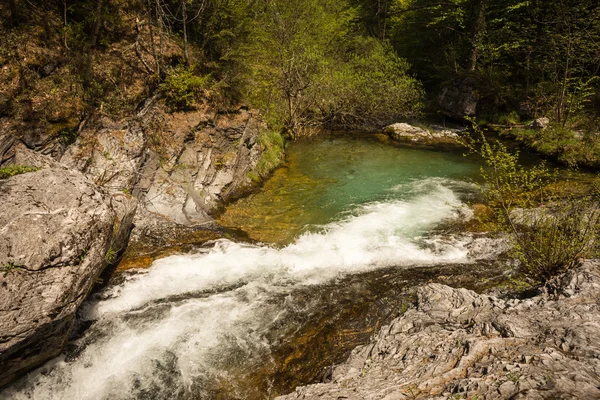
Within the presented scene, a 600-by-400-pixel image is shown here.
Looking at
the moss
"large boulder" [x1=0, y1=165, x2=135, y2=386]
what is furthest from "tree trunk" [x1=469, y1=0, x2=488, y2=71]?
"large boulder" [x1=0, y1=165, x2=135, y2=386]

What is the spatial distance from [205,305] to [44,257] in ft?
8.63

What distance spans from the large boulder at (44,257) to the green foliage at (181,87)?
5199 millimetres

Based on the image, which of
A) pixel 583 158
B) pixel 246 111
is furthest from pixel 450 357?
pixel 583 158

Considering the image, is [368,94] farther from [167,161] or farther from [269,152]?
[167,161]

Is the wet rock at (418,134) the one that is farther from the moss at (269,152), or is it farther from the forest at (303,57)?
the moss at (269,152)

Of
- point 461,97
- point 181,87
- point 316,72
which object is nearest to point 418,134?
point 461,97

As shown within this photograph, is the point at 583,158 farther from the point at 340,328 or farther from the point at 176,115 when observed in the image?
the point at 176,115

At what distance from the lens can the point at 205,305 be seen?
20.5ft

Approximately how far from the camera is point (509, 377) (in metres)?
3.04

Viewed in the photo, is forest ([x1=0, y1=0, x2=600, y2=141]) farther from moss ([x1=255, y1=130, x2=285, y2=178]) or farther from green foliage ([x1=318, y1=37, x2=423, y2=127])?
moss ([x1=255, y1=130, x2=285, y2=178])

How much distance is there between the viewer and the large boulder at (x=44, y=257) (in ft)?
14.3

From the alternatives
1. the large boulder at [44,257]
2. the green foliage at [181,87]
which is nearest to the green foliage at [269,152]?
the green foliage at [181,87]

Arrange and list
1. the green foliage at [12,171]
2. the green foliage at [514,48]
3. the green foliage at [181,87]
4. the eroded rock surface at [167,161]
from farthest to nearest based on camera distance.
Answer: the green foliage at [514,48] → the green foliage at [181,87] → the eroded rock surface at [167,161] → the green foliage at [12,171]

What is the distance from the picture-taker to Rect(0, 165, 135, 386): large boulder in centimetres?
434
